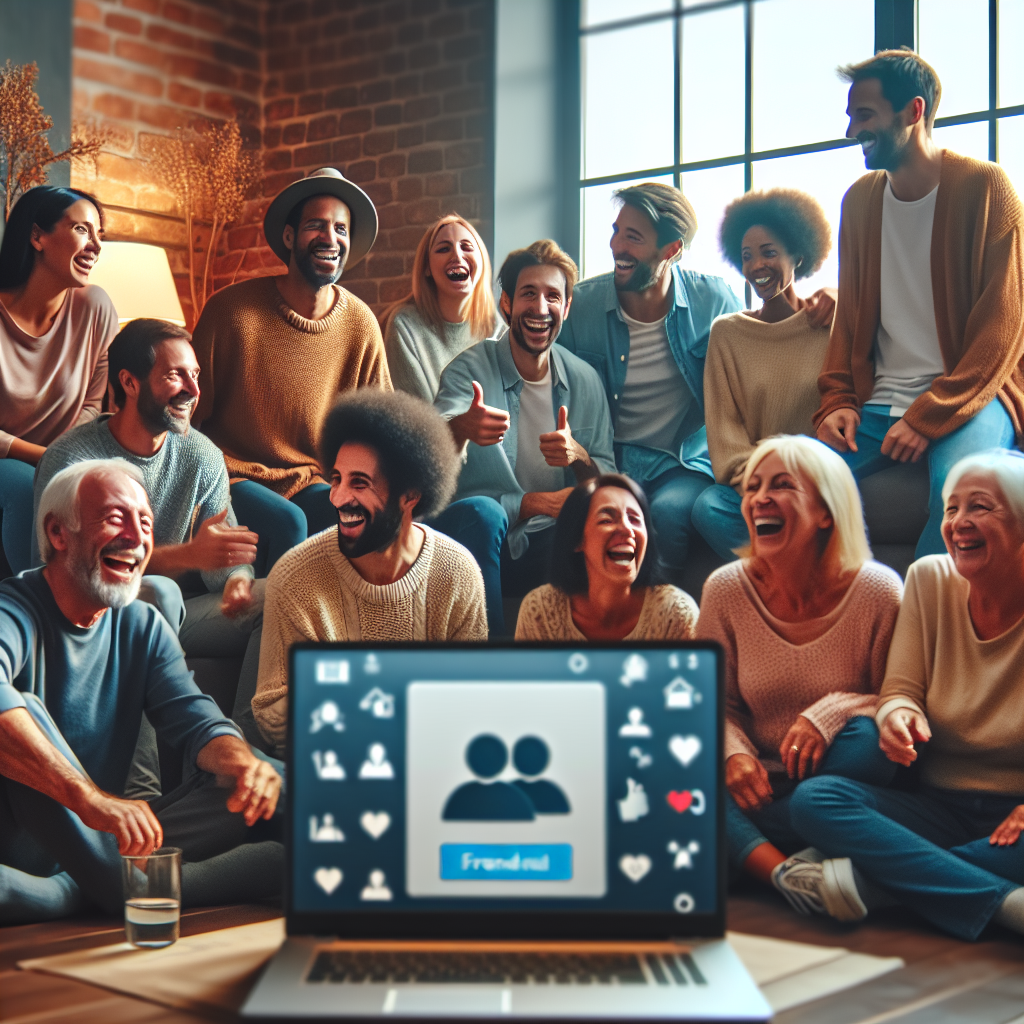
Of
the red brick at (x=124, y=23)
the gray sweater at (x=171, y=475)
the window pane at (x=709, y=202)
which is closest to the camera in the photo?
the gray sweater at (x=171, y=475)

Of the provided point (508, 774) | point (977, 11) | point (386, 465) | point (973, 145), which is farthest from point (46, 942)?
point (977, 11)

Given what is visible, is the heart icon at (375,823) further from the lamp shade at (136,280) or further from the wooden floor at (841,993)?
the lamp shade at (136,280)

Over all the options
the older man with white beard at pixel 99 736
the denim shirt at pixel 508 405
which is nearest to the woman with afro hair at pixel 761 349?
the denim shirt at pixel 508 405

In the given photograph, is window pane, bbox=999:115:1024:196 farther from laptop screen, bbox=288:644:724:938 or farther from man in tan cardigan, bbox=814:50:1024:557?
laptop screen, bbox=288:644:724:938

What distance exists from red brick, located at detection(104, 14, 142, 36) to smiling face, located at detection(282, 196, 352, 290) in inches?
75.8

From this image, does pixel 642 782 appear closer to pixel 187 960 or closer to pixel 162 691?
pixel 187 960

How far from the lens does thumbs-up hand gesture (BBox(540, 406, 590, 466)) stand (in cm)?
281

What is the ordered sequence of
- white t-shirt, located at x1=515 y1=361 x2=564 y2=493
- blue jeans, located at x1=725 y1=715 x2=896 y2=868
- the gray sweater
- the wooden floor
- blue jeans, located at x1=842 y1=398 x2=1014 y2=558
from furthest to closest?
white t-shirt, located at x1=515 y1=361 x2=564 y2=493 → the gray sweater → blue jeans, located at x1=842 y1=398 x2=1014 y2=558 → blue jeans, located at x1=725 y1=715 x2=896 y2=868 → the wooden floor

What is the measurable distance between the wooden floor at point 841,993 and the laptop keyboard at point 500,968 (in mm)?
205

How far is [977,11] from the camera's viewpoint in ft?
12.1

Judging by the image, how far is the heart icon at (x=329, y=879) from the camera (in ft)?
4.13

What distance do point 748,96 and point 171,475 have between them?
8.27ft

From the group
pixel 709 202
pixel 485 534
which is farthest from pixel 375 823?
pixel 709 202

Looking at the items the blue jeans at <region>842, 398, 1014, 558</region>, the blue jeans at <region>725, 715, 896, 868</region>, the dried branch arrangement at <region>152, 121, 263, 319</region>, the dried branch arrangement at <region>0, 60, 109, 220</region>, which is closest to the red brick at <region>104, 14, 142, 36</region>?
the dried branch arrangement at <region>152, 121, 263, 319</region>
